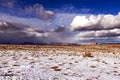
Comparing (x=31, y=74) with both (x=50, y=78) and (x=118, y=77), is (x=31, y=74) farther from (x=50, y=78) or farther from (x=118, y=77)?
(x=118, y=77)

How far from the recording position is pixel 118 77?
2244 centimetres

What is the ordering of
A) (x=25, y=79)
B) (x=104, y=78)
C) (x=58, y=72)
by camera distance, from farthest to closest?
(x=58, y=72)
(x=104, y=78)
(x=25, y=79)

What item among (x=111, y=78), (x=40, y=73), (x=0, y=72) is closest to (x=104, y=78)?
(x=111, y=78)

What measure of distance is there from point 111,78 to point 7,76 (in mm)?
9744

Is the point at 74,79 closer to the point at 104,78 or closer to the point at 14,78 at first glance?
the point at 104,78

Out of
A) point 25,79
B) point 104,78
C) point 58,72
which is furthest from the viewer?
point 58,72

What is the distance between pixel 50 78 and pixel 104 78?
5225 millimetres

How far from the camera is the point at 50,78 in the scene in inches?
800

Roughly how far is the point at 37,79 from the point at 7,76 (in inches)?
104

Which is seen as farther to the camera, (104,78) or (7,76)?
(104,78)

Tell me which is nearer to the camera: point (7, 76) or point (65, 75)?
point (7, 76)

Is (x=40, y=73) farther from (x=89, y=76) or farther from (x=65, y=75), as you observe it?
(x=89, y=76)

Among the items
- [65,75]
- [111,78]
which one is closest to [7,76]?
[65,75]

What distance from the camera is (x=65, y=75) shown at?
22.0m
